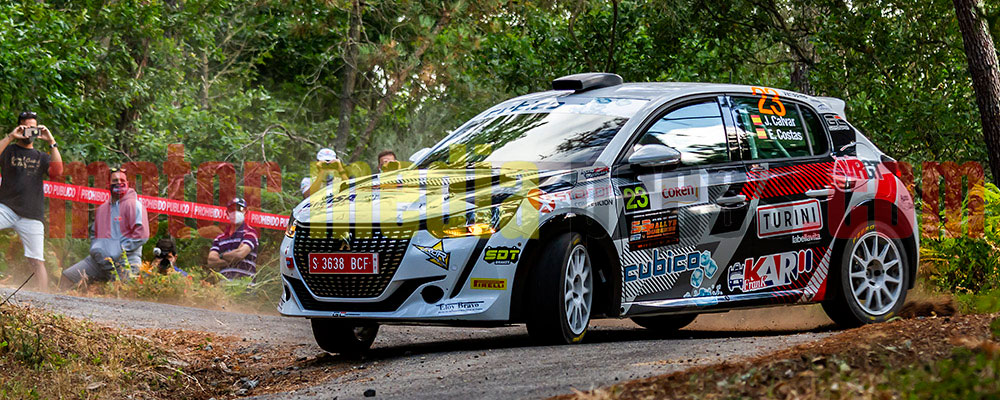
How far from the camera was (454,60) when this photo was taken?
23.3m

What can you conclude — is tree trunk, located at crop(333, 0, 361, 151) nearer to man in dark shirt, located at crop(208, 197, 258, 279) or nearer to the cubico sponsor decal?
man in dark shirt, located at crop(208, 197, 258, 279)

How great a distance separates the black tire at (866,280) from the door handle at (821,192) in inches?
14.0

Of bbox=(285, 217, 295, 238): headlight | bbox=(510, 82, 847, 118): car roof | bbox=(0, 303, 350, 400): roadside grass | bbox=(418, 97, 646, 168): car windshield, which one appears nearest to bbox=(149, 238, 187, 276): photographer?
bbox=(0, 303, 350, 400): roadside grass

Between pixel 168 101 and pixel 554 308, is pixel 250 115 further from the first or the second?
pixel 554 308

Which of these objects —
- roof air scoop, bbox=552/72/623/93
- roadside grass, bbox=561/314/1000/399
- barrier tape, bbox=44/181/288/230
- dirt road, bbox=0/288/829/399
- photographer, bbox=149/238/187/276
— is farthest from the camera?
barrier tape, bbox=44/181/288/230

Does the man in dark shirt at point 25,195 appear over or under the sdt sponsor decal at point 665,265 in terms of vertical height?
over

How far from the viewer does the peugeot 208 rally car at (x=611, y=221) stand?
651 centimetres

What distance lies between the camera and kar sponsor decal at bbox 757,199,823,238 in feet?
25.2

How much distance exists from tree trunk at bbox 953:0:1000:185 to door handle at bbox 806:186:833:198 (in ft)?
11.0

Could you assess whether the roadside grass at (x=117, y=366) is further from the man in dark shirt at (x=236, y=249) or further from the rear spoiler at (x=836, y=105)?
the man in dark shirt at (x=236, y=249)

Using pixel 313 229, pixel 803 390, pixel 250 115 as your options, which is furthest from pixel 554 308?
pixel 250 115

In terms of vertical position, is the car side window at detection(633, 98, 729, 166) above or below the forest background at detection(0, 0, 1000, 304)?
below

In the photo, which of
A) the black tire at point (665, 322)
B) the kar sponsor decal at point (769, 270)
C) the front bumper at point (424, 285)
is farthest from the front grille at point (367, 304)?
the black tire at point (665, 322)

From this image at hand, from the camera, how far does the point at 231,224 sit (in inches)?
545
